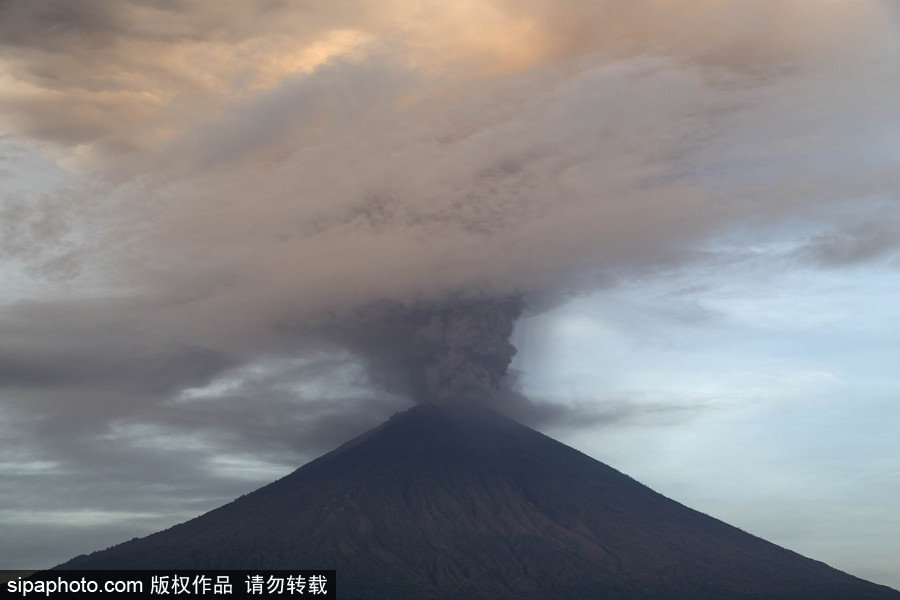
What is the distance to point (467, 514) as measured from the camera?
189375mm

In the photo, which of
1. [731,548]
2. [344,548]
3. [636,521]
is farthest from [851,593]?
[344,548]

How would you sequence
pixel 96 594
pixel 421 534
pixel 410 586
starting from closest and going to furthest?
pixel 410 586, pixel 96 594, pixel 421 534

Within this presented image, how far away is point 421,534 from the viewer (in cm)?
17975

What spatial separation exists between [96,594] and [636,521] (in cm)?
10375

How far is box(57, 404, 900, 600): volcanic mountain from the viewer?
161 meters

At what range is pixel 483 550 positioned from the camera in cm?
17425

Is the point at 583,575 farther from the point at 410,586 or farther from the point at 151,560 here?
the point at 151,560

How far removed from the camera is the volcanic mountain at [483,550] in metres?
161

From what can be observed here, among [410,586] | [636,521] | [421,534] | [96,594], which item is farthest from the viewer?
[636,521]

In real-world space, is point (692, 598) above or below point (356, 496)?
below

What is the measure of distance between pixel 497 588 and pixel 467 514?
31.7m

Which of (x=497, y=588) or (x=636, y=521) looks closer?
(x=497, y=588)

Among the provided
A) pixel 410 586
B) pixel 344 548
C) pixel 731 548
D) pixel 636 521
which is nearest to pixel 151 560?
pixel 344 548

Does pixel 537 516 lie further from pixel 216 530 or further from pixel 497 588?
pixel 216 530
